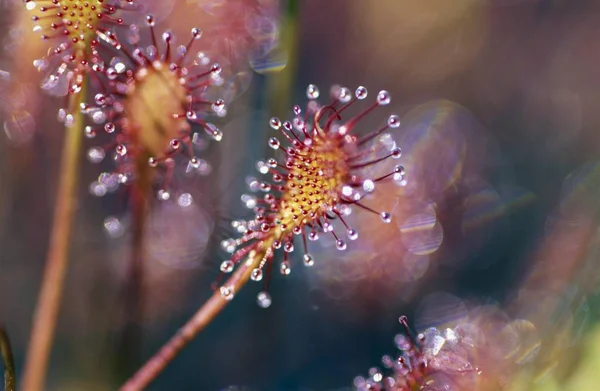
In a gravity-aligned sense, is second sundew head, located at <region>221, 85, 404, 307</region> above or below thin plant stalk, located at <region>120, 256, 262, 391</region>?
above

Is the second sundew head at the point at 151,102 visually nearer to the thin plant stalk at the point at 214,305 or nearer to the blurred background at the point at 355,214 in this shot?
the thin plant stalk at the point at 214,305

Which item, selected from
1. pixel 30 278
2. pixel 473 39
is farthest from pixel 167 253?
pixel 473 39

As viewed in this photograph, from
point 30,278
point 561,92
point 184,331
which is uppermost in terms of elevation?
point 561,92

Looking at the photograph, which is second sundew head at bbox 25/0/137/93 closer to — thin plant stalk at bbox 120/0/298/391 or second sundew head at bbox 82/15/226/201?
second sundew head at bbox 82/15/226/201

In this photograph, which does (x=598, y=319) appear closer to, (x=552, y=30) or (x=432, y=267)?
(x=432, y=267)

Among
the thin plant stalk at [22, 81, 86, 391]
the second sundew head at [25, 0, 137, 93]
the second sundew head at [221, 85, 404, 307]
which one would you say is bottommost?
the thin plant stalk at [22, 81, 86, 391]

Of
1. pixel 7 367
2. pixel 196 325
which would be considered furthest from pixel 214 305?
pixel 7 367

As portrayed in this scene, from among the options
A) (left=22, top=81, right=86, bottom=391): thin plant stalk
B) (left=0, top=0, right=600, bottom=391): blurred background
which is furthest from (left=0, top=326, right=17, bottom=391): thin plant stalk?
(left=0, top=0, right=600, bottom=391): blurred background
